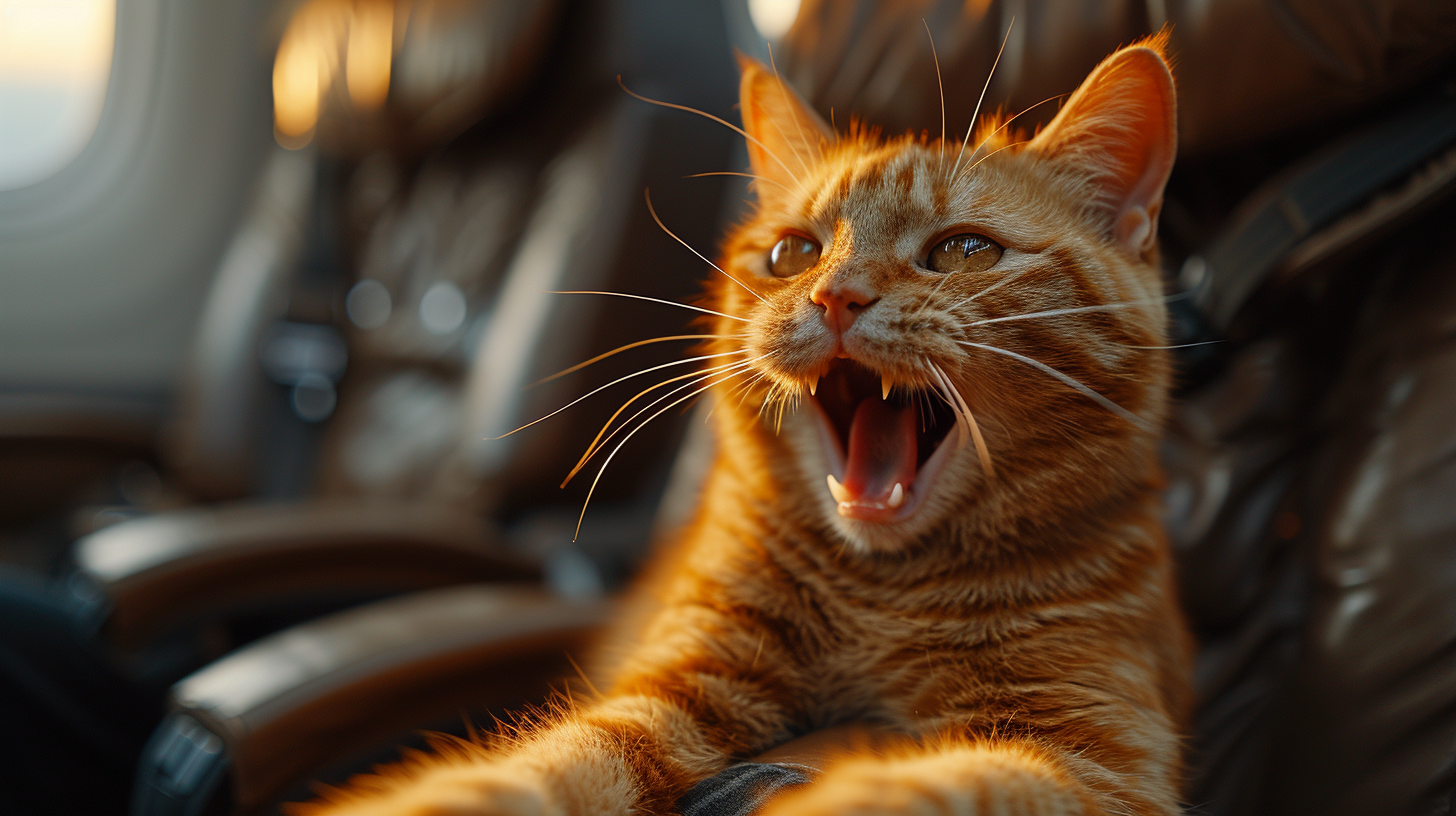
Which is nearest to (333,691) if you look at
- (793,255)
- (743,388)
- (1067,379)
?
(743,388)

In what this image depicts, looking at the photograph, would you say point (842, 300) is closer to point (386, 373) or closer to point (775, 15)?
point (775, 15)

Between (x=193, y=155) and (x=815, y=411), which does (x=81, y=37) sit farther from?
(x=815, y=411)

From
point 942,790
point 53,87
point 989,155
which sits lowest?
point 942,790

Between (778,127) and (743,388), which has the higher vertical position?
(778,127)

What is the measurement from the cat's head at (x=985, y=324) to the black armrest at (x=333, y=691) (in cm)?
45

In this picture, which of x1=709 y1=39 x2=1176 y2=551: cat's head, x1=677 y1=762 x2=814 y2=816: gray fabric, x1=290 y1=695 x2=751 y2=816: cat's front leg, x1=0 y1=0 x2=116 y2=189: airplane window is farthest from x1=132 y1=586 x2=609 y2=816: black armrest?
x1=0 y1=0 x2=116 y2=189: airplane window

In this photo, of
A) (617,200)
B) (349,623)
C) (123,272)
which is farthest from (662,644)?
(123,272)

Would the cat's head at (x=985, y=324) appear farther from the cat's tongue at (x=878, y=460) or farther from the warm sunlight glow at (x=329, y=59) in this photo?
the warm sunlight glow at (x=329, y=59)

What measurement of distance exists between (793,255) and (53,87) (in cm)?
329

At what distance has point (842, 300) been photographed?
1.79 ft

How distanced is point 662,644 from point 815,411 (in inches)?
9.3

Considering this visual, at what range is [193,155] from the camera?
9.98 feet

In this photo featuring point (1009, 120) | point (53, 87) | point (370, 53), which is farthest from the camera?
Answer: point (53, 87)

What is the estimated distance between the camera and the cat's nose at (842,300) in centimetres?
54
